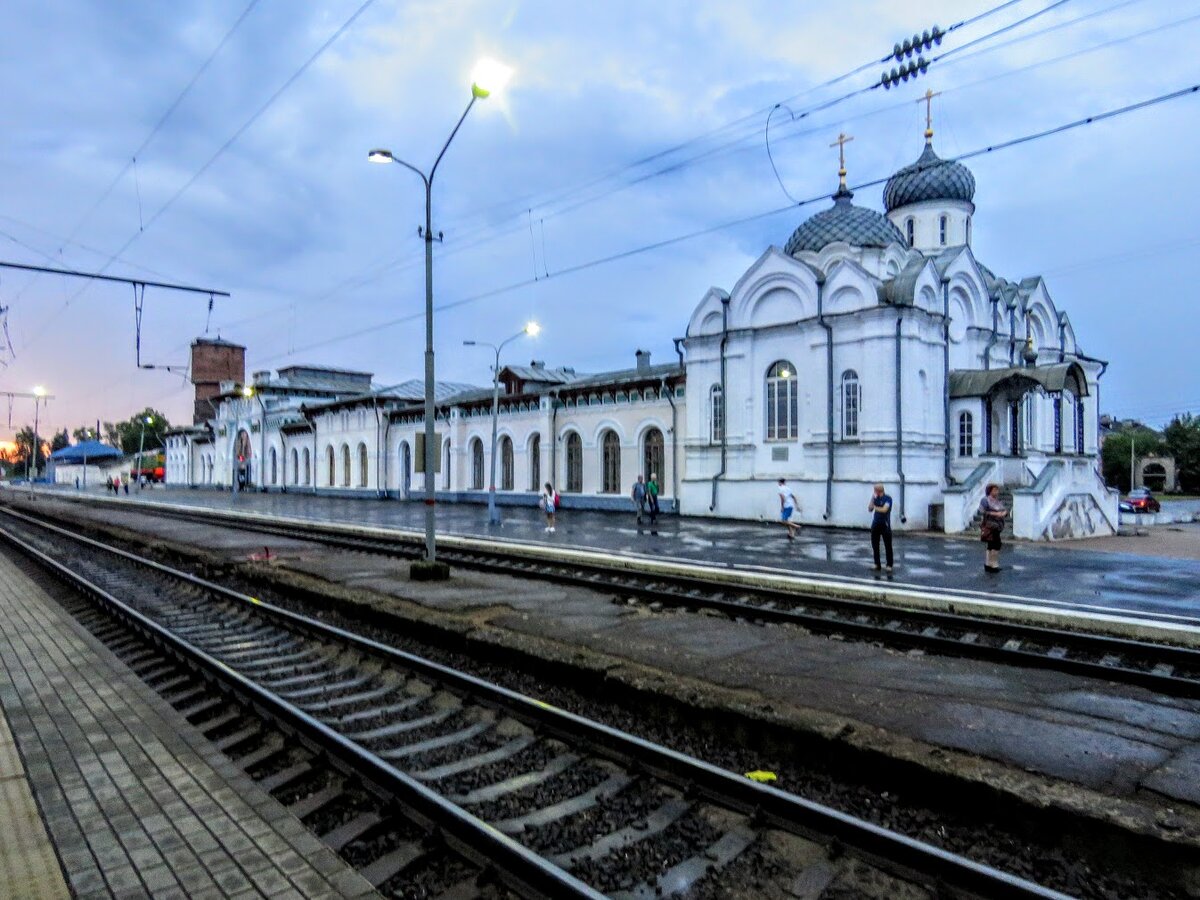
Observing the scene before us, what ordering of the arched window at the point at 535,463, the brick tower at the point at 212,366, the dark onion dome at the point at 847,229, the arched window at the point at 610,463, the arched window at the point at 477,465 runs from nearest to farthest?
the dark onion dome at the point at 847,229 → the arched window at the point at 610,463 → the arched window at the point at 535,463 → the arched window at the point at 477,465 → the brick tower at the point at 212,366

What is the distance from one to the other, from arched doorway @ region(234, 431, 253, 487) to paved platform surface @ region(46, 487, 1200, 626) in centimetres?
4288

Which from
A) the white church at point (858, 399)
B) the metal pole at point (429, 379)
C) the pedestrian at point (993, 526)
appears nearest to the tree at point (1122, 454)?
the white church at point (858, 399)

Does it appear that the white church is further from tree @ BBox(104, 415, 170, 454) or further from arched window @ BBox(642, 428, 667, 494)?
tree @ BBox(104, 415, 170, 454)

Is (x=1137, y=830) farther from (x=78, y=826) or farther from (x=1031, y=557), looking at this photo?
(x=1031, y=557)

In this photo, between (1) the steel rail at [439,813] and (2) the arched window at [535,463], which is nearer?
(1) the steel rail at [439,813]

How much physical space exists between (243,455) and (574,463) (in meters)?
43.5

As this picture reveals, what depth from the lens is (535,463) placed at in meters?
39.1

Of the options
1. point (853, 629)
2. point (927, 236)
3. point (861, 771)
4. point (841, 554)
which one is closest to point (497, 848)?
point (861, 771)

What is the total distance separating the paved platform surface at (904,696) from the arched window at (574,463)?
2535 cm

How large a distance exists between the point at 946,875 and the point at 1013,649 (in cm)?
567

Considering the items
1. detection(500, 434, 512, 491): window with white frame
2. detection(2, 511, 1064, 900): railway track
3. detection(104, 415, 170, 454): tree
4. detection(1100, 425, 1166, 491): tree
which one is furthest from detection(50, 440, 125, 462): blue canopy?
detection(1100, 425, 1166, 491): tree

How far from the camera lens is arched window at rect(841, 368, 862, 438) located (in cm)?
2592

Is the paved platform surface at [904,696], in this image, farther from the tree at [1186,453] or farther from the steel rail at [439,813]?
the tree at [1186,453]

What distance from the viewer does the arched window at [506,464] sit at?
40438 millimetres
